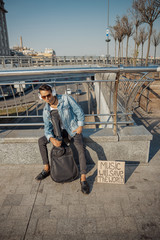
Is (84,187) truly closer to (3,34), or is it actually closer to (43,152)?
(43,152)

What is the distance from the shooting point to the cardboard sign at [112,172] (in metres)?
3.03

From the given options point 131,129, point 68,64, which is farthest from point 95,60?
point 131,129

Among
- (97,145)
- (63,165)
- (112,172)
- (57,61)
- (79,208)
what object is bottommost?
(79,208)

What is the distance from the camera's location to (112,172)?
304 centimetres

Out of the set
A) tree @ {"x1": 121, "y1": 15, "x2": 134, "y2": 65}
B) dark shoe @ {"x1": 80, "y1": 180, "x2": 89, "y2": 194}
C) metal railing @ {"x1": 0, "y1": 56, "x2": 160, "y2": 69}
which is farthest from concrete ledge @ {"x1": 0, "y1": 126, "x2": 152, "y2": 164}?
tree @ {"x1": 121, "y1": 15, "x2": 134, "y2": 65}

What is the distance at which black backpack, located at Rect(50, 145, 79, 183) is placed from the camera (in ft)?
9.76

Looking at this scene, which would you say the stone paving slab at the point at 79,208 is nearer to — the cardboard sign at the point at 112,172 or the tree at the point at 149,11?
the cardboard sign at the point at 112,172

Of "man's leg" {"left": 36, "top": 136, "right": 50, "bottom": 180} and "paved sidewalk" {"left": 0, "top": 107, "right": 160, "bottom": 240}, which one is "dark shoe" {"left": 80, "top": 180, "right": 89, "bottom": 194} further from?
"man's leg" {"left": 36, "top": 136, "right": 50, "bottom": 180}

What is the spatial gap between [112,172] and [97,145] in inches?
24.9

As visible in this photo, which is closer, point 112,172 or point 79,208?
point 79,208

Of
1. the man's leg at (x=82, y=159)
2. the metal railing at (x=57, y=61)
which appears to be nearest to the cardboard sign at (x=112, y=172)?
the man's leg at (x=82, y=159)

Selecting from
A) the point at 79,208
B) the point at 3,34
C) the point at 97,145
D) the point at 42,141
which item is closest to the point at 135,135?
the point at 97,145

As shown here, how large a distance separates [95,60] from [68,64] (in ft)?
20.7

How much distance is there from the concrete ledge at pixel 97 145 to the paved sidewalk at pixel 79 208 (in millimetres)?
303
